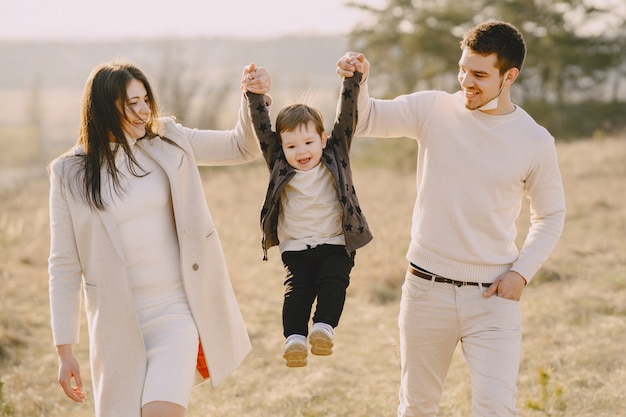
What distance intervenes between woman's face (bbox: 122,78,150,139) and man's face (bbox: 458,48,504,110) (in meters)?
1.37

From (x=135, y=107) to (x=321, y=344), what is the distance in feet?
4.14

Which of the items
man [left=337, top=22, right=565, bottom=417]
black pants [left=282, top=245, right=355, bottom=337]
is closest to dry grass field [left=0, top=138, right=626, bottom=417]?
man [left=337, top=22, right=565, bottom=417]

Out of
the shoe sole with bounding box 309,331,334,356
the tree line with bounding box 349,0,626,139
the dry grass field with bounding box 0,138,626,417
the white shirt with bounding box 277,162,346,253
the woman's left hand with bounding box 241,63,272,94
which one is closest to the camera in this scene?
the shoe sole with bounding box 309,331,334,356

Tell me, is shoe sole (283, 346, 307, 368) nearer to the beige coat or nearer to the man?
the beige coat

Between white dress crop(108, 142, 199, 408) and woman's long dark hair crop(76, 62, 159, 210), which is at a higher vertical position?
woman's long dark hair crop(76, 62, 159, 210)

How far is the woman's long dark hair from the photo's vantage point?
10.6 feet

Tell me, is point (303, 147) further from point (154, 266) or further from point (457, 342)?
point (457, 342)

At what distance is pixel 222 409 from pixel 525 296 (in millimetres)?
3913

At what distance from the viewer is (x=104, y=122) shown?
326 centimetres

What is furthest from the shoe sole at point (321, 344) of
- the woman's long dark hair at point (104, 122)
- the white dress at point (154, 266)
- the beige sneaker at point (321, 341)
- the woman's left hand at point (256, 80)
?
the woman's left hand at point (256, 80)

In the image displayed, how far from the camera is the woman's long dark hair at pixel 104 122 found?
323 cm

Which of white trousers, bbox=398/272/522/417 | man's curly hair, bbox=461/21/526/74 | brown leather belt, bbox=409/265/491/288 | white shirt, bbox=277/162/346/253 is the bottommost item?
white trousers, bbox=398/272/522/417

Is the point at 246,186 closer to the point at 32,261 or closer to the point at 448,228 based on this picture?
the point at 32,261

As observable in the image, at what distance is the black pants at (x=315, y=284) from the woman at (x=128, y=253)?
0.38 m
